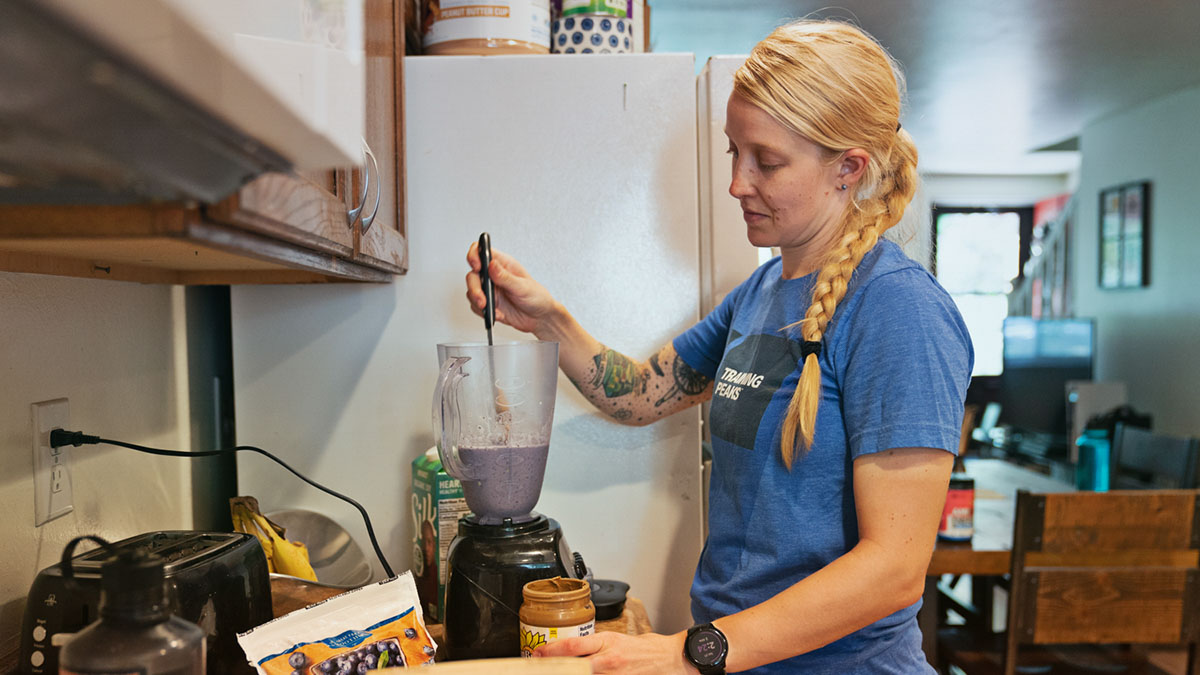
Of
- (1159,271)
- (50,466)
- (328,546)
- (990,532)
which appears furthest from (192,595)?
(1159,271)

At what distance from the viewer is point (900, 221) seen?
118 centimetres

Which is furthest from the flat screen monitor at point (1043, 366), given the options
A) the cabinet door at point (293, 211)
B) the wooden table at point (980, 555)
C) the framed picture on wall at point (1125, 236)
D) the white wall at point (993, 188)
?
the cabinet door at point (293, 211)

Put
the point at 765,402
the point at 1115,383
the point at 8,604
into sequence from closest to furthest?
the point at 8,604
the point at 765,402
the point at 1115,383

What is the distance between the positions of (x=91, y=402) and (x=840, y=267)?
980 mm

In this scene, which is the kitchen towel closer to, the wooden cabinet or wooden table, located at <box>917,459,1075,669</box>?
the wooden cabinet

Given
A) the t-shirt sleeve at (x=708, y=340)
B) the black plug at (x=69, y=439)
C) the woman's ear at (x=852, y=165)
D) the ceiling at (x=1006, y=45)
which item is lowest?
the black plug at (x=69, y=439)

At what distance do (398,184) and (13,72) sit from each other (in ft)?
3.41

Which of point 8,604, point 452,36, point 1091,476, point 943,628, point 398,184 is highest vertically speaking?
point 452,36

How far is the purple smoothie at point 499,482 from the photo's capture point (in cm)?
112

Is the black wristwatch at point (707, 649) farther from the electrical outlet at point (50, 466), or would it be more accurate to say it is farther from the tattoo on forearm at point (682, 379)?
the electrical outlet at point (50, 466)

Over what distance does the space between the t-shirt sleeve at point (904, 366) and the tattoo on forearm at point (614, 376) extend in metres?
0.44

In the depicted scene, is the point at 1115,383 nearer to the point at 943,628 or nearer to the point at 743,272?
the point at 943,628

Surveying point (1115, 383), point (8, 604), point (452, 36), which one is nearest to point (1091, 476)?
point (1115, 383)

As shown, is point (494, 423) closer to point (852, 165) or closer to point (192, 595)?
point (192, 595)
